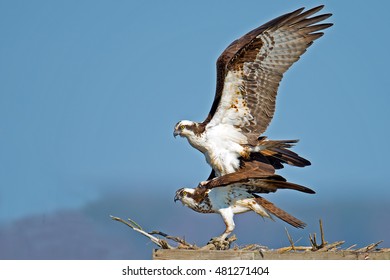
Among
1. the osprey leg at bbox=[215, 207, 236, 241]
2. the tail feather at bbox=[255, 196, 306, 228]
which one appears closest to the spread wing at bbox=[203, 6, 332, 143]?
the tail feather at bbox=[255, 196, 306, 228]

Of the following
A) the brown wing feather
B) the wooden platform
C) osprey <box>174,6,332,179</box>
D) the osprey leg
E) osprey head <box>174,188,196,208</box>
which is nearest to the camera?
the wooden platform

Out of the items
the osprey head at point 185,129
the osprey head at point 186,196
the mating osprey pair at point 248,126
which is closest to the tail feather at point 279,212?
the mating osprey pair at point 248,126

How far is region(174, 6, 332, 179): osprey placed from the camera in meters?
11.1

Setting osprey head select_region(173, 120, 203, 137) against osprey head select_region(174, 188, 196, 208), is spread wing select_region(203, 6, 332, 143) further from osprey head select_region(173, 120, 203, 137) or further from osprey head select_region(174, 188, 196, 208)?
osprey head select_region(174, 188, 196, 208)

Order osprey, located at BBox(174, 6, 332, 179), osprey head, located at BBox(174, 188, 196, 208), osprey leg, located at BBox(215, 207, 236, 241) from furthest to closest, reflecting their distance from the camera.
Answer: osprey, located at BBox(174, 6, 332, 179)
osprey head, located at BBox(174, 188, 196, 208)
osprey leg, located at BBox(215, 207, 236, 241)

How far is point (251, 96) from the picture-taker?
11375 millimetres

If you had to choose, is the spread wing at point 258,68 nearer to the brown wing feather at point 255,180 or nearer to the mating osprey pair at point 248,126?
the mating osprey pair at point 248,126

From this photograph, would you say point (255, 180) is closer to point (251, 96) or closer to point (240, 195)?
point (240, 195)

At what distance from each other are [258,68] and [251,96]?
382mm
